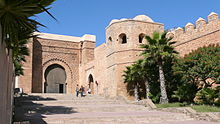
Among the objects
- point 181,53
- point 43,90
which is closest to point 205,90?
point 181,53

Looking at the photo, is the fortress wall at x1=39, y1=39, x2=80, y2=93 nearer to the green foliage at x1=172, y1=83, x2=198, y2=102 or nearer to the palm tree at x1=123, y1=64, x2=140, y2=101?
the palm tree at x1=123, y1=64, x2=140, y2=101

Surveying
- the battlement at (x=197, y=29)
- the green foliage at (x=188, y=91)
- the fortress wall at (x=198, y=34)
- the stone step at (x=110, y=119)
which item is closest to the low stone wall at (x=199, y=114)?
the stone step at (x=110, y=119)

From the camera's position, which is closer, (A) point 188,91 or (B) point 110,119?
(B) point 110,119

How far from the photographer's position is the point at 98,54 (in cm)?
2247

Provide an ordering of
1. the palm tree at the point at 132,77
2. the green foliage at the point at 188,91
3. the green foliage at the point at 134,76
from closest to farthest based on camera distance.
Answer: the green foliage at the point at 188,91 < the green foliage at the point at 134,76 < the palm tree at the point at 132,77

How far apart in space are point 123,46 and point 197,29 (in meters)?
5.55

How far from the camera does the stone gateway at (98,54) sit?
15.9 m

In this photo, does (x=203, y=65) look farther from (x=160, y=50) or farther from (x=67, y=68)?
(x=67, y=68)

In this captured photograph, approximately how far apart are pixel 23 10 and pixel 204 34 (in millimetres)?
13947

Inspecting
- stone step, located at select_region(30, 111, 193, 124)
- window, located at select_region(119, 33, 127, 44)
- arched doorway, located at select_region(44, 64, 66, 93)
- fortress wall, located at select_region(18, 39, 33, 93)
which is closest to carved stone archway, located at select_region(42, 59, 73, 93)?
arched doorway, located at select_region(44, 64, 66, 93)

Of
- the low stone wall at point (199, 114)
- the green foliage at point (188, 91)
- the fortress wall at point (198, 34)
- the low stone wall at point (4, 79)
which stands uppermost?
the fortress wall at point (198, 34)

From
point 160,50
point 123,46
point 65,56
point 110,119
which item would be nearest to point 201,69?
point 160,50

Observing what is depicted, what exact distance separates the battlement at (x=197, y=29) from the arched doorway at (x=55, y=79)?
44.0ft

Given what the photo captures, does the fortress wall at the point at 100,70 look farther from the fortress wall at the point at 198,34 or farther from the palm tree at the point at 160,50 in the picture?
the palm tree at the point at 160,50
